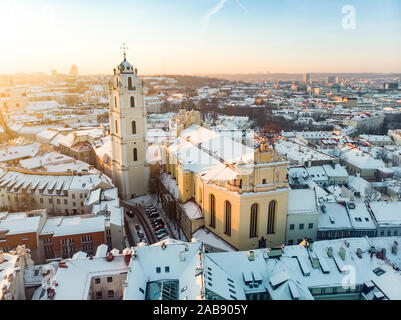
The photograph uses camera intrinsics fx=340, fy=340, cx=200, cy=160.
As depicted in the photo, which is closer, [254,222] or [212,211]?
[254,222]

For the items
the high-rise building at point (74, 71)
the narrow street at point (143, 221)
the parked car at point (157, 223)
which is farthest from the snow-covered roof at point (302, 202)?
the high-rise building at point (74, 71)

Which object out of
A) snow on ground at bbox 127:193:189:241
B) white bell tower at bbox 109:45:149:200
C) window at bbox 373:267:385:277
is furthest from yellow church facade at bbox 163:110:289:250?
white bell tower at bbox 109:45:149:200

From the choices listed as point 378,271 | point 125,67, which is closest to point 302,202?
point 378,271

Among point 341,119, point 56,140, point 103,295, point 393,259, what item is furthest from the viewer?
point 341,119

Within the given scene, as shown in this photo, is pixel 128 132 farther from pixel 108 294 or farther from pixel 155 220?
pixel 108 294
